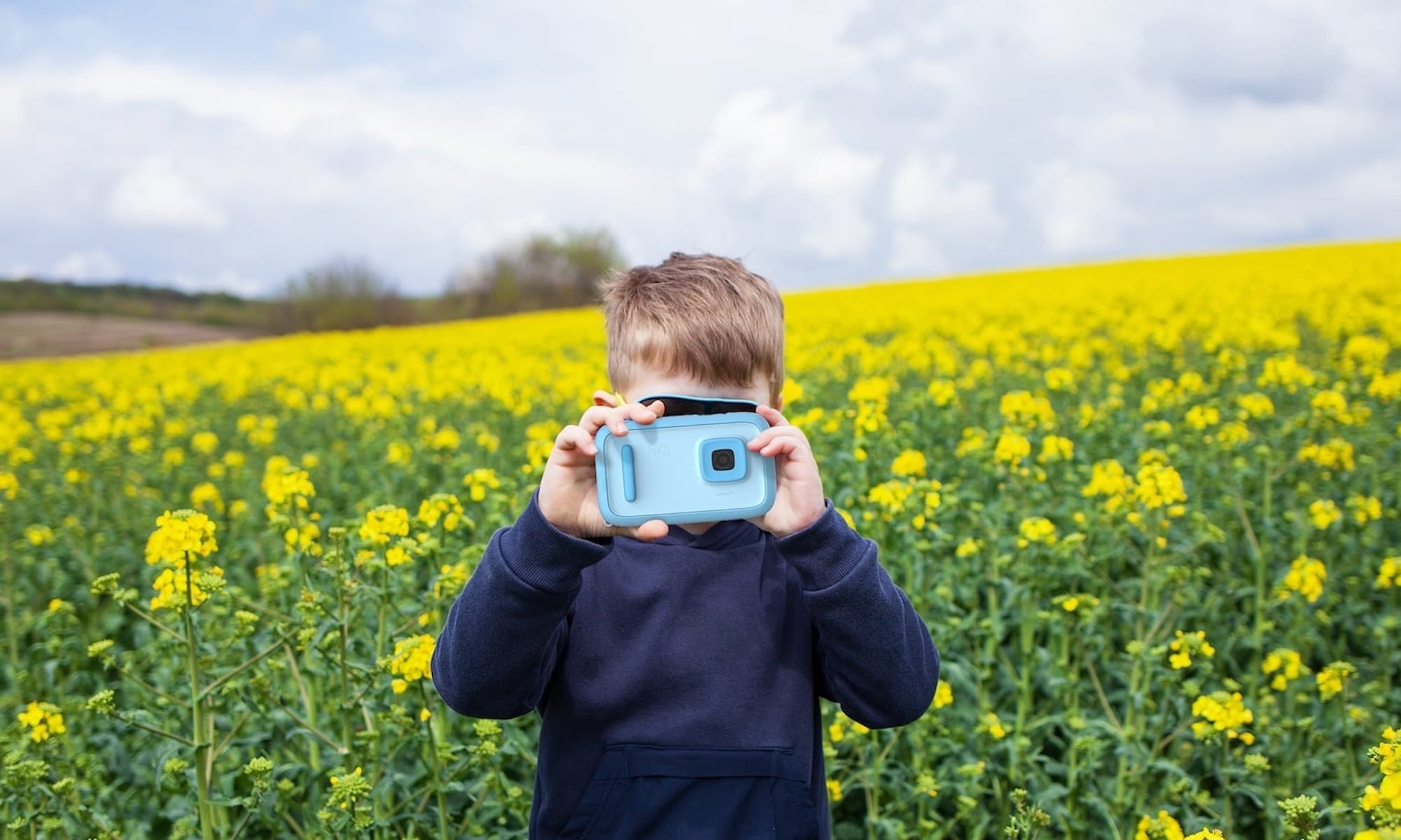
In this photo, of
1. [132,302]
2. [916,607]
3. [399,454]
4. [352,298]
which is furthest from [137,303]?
[916,607]

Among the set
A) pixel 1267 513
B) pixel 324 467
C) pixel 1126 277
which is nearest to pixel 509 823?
pixel 1267 513

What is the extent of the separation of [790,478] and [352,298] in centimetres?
4055

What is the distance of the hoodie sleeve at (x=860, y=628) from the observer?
4.97ft

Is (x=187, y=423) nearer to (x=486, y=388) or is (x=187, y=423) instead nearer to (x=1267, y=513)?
(x=486, y=388)

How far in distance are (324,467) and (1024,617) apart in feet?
16.5

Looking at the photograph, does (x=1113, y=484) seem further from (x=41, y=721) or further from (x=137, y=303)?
(x=137, y=303)

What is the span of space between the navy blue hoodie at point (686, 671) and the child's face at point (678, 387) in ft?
0.76

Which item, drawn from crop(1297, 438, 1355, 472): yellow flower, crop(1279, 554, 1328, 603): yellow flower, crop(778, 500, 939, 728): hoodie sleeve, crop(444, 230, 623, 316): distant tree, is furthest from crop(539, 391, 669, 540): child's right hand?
crop(444, 230, 623, 316): distant tree

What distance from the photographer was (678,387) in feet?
5.32

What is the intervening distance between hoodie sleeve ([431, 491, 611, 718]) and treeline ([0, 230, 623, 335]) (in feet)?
118

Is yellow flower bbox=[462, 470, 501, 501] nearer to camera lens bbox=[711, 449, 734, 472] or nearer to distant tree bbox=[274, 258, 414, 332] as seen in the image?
camera lens bbox=[711, 449, 734, 472]

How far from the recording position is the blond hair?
1620 millimetres

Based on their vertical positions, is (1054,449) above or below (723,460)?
below

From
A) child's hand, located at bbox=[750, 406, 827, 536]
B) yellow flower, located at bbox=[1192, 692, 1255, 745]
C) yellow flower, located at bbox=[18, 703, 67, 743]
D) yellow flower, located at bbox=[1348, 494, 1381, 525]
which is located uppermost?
child's hand, located at bbox=[750, 406, 827, 536]
